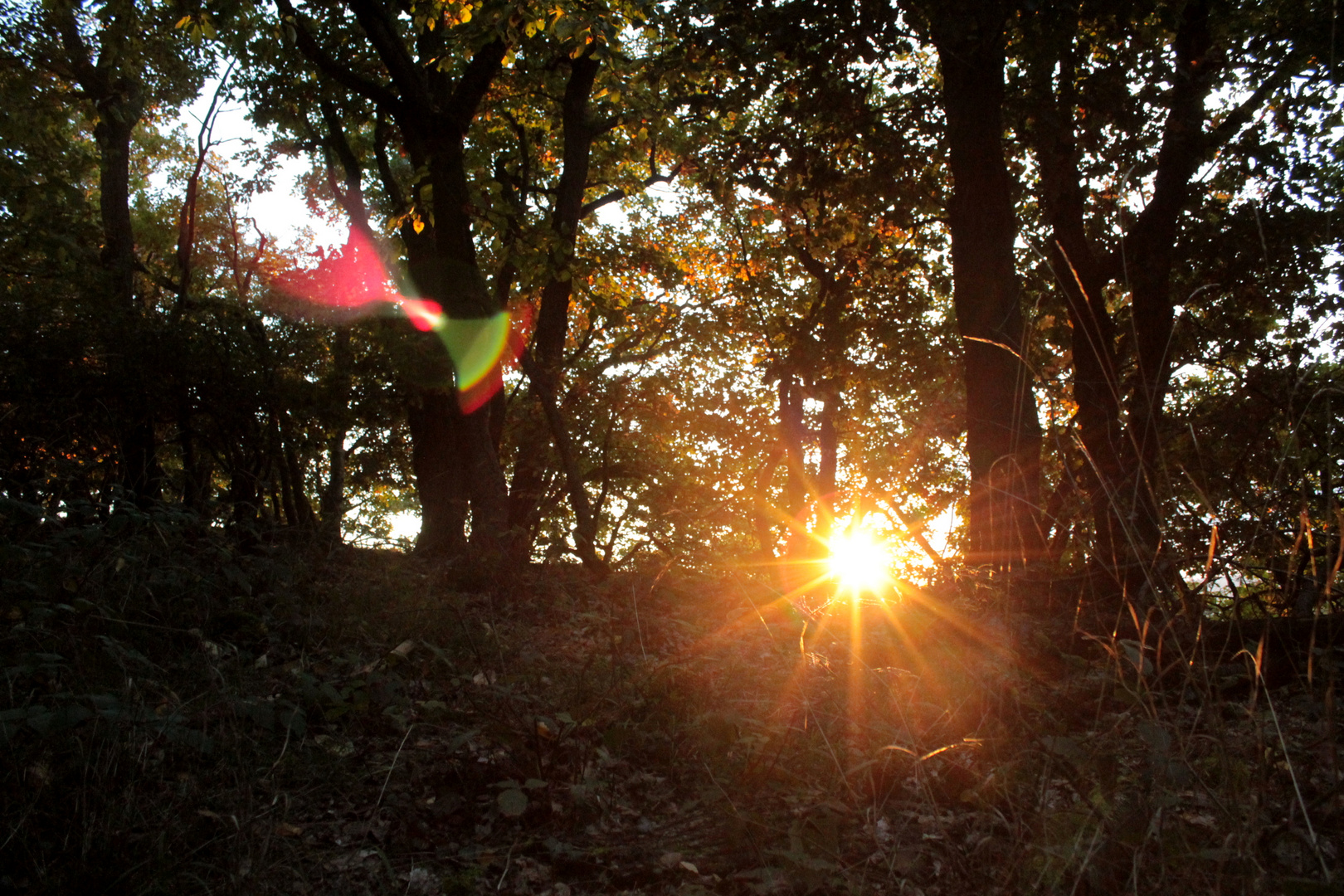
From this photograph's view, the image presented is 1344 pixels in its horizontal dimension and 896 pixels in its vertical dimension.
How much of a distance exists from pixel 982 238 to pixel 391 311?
7.14 m

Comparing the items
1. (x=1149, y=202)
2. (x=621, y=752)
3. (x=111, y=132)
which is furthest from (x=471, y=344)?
(x=111, y=132)

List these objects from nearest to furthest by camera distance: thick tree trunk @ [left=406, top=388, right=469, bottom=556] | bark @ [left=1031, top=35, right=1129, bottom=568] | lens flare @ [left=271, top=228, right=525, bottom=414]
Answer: bark @ [left=1031, top=35, right=1129, bottom=568]
lens flare @ [left=271, top=228, right=525, bottom=414]
thick tree trunk @ [left=406, top=388, right=469, bottom=556]

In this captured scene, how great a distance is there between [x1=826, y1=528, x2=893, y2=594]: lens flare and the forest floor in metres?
0.17

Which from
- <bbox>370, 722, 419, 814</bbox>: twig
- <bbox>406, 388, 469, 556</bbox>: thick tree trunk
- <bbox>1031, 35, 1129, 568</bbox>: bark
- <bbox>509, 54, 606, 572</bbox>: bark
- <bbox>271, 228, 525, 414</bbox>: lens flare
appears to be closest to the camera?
<bbox>370, 722, 419, 814</bbox>: twig

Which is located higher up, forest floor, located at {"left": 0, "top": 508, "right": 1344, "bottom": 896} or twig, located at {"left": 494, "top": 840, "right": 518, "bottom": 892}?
forest floor, located at {"left": 0, "top": 508, "right": 1344, "bottom": 896}

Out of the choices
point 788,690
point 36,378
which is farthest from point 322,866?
point 36,378

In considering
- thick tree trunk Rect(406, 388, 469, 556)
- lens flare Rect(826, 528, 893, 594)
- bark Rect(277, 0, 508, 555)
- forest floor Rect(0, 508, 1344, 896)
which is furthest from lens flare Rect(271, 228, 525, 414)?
lens flare Rect(826, 528, 893, 594)

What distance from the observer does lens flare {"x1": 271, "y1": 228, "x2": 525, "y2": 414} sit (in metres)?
8.43

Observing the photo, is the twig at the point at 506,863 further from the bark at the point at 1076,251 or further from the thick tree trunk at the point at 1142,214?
the thick tree trunk at the point at 1142,214

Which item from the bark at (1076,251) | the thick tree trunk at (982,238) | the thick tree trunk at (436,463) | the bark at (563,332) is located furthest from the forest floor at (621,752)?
the thick tree trunk at (436,463)

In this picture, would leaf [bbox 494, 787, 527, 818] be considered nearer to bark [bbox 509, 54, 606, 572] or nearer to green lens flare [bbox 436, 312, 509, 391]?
bark [bbox 509, 54, 606, 572]

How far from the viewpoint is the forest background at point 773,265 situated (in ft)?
14.6

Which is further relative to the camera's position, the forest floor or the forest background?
the forest background

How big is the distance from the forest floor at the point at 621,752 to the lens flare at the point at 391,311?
12.1 ft
